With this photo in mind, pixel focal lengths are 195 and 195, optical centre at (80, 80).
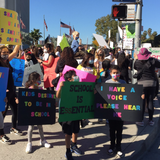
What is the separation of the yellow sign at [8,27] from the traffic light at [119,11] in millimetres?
3642

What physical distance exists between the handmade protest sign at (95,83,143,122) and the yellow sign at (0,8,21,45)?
1.92 m

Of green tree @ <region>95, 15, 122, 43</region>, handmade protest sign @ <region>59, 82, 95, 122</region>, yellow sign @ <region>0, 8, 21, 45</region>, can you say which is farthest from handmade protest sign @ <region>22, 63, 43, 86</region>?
green tree @ <region>95, 15, 122, 43</region>

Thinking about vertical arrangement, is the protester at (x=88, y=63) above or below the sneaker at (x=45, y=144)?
above

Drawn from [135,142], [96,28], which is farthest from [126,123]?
[96,28]

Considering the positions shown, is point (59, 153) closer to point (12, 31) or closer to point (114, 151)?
point (114, 151)

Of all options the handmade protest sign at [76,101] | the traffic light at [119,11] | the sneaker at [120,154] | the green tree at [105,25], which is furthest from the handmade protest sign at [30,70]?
the green tree at [105,25]

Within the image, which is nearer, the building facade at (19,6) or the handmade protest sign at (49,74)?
the handmade protest sign at (49,74)

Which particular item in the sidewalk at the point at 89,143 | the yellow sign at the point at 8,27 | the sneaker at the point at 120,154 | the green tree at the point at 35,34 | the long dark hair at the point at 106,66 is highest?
the green tree at the point at 35,34

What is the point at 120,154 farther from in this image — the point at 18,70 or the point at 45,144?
the point at 18,70

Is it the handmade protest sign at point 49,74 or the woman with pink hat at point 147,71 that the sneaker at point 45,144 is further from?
the woman with pink hat at point 147,71

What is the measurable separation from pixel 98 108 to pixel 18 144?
1729mm

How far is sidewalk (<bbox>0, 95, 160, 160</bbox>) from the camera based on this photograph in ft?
10.9

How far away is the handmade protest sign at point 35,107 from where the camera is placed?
312cm

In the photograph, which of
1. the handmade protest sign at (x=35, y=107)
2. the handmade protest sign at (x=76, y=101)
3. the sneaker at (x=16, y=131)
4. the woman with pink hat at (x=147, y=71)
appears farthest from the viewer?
the woman with pink hat at (x=147, y=71)
